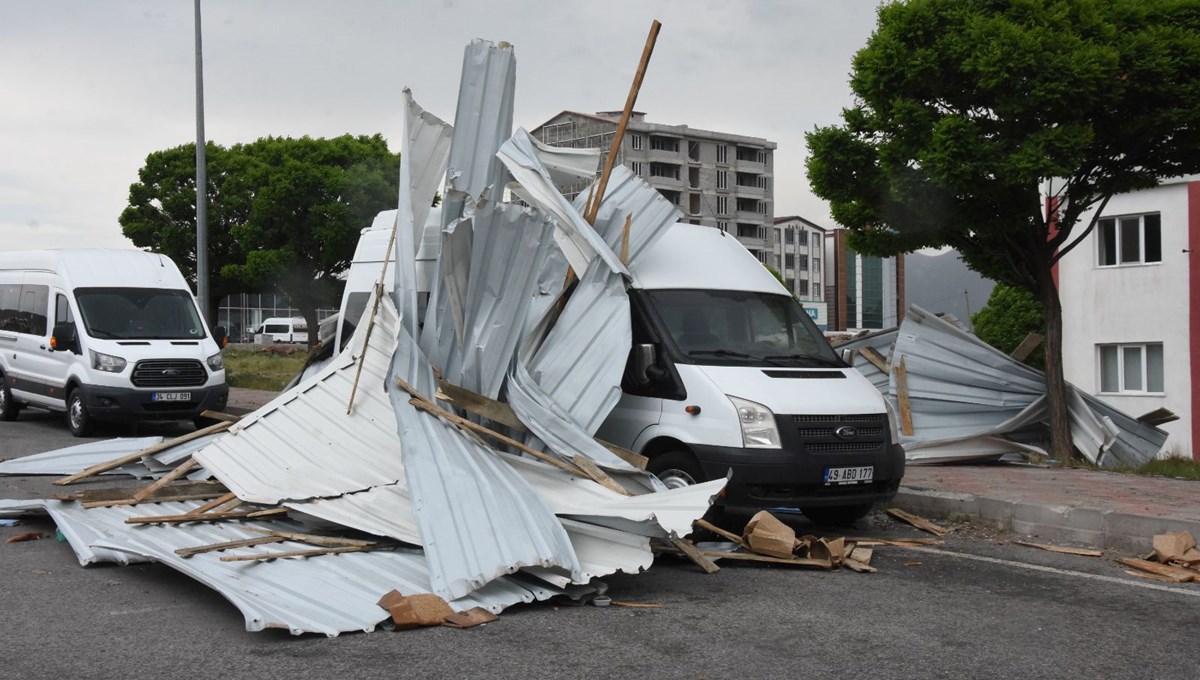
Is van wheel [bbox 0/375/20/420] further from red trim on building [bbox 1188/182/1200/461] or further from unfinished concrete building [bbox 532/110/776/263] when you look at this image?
unfinished concrete building [bbox 532/110/776/263]

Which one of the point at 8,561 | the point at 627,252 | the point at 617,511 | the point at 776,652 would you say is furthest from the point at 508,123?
the point at 776,652

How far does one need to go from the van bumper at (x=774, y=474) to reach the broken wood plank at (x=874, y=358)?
20.9ft

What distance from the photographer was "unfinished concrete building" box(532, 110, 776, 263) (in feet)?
349

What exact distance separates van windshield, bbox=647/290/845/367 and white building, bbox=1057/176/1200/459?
18.2 m

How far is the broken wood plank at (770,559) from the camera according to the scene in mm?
7285

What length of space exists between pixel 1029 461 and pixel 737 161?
342 feet

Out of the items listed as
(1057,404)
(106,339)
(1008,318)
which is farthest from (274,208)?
(1057,404)

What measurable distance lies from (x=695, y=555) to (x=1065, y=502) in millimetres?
4004

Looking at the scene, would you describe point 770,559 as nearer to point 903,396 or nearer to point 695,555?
point 695,555

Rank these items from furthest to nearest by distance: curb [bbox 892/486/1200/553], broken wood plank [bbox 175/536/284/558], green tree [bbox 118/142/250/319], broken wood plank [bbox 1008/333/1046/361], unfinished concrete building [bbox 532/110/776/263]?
1. unfinished concrete building [bbox 532/110/776/263]
2. green tree [bbox 118/142/250/319]
3. broken wood plank [bbox 1008/333/1046/361]
4. curb [bbox 892/486/1200/553]
5. broken wood plank [bbox 175/536/284/558]

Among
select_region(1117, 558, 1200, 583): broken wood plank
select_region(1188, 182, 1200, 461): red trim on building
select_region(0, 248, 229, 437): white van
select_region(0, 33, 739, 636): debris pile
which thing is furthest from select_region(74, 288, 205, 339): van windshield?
select_region(1188, 182, 1200, 461): red trim on building

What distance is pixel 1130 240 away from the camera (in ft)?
86.8

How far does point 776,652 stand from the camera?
5.23 metres

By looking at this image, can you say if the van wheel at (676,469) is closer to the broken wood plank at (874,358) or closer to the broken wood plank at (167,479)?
the broken wood plank at (167,479)
